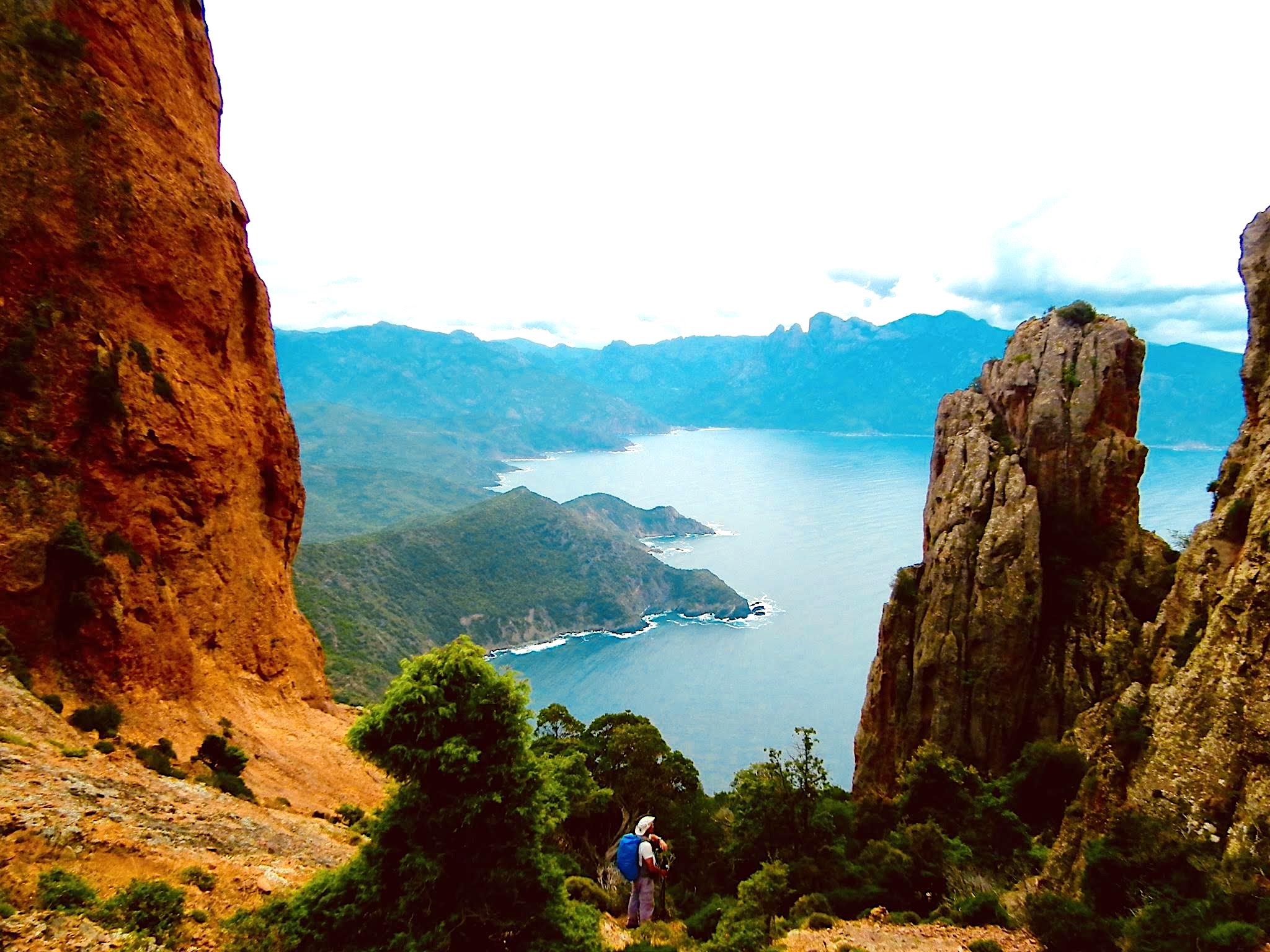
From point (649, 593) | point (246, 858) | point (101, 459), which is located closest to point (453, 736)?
point (246, 858)

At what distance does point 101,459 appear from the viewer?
23.4 meters

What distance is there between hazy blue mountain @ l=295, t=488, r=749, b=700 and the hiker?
6885 centimetres

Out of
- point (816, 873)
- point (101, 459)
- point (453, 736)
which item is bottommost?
point (816, 873)

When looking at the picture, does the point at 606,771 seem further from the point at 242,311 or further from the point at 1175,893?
the point at 242,311

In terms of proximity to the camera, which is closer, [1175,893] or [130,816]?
[1175,893]

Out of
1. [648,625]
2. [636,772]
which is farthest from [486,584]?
[636,772]

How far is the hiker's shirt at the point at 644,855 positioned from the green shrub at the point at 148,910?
9.40m

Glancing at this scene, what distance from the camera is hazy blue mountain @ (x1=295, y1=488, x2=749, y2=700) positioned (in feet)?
328

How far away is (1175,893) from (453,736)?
1365 cm

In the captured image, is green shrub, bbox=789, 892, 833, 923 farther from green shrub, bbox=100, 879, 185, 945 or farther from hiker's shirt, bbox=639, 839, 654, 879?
green shrub, bbox=100, 879, 185, 945

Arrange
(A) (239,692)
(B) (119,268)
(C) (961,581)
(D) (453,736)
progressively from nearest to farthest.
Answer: (D) (453,736), (B) (119,268), (A) (239,692), (C) (961,581)

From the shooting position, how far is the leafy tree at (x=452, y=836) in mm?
11797

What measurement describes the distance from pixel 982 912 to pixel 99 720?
24.6 m

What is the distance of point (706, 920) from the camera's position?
19.8m
